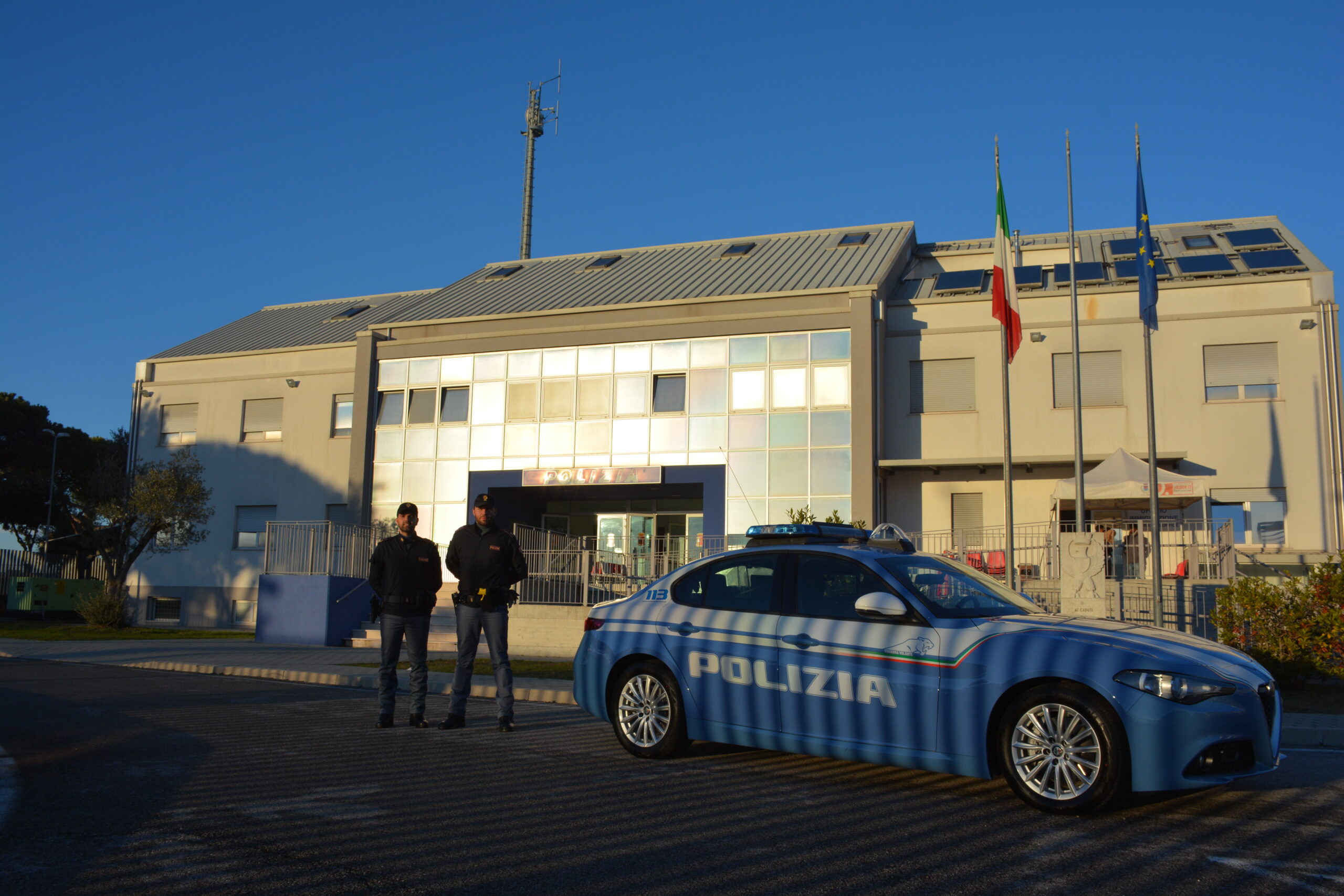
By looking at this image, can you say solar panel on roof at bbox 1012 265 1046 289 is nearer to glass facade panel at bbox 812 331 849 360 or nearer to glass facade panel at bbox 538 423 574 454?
glass facade panel at bbox 812 331 849 360

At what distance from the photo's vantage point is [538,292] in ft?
98.7

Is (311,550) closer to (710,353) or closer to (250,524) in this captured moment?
(710,353)

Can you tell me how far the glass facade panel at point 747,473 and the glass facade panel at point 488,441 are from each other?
6.08 m

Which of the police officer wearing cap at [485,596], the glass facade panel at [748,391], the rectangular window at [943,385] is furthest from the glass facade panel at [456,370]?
the police officer wearing cap at [485,596]

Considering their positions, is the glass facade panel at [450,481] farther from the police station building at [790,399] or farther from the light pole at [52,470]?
the light pole at [52,470]

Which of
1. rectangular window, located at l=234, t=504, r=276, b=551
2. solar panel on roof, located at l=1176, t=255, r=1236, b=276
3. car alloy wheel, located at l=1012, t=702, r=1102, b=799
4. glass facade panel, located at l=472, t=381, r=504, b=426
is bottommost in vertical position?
car alloy wheel, located at l=1012, t=702, r=1102, b=799

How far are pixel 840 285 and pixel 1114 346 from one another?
635 cm

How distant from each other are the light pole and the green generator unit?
736 cm

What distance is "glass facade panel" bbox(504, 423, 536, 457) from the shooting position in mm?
26359

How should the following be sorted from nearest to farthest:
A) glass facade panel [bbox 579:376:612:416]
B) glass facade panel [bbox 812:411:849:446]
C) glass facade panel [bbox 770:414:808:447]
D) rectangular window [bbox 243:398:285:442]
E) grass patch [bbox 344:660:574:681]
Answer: grass patch [bbox 344:660:574:681] < glass facade panel [bbox 812:411:849:446] < glass facade panel [bbox 770:414:808:447] < glass facade panel [bbox 579:376:612:416] < rectangular window [bbox 243:398:285:442]

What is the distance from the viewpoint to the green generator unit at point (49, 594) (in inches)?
1316

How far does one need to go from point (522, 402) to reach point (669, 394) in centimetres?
395


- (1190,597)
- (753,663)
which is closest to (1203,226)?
(1190,597)

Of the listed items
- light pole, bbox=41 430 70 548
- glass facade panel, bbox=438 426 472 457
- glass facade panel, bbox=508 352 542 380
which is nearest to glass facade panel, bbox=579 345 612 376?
glass facade panel, bbox=508 352 542 380
